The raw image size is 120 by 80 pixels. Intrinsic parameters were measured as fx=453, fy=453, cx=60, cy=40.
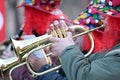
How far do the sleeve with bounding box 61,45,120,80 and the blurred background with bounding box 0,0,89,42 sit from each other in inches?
109

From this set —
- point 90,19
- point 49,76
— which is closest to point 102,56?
point 49,76

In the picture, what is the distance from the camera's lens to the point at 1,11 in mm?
5703

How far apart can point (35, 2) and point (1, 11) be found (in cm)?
134

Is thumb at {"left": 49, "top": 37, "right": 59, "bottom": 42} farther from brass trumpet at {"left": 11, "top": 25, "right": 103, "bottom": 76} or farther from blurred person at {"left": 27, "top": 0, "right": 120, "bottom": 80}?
brass trumpet at {"left": 11, "top": 25, "right": 103, "bottom": 76}

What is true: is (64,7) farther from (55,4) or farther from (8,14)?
(55,4)

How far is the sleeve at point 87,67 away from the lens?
2619 mm

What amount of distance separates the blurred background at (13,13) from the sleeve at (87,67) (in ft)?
9.10

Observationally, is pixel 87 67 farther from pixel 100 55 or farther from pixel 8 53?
pixel 8 53

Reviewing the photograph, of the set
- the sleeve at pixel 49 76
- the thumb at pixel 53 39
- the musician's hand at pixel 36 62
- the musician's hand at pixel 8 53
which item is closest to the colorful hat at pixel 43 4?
the musician's hand at pixel 8 53

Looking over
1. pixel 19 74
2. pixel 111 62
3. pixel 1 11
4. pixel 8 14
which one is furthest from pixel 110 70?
pixel 8 14

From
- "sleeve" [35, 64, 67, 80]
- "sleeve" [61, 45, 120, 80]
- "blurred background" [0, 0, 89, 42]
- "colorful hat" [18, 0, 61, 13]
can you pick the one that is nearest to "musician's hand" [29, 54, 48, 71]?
"sleeve" [35, 64, 67, 80]

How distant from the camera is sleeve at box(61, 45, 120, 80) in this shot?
2619 millimetres

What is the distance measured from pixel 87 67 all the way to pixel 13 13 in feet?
15.5

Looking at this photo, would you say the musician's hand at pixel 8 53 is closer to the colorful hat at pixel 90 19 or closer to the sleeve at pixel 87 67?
the colorful hat at pixel 90 19
